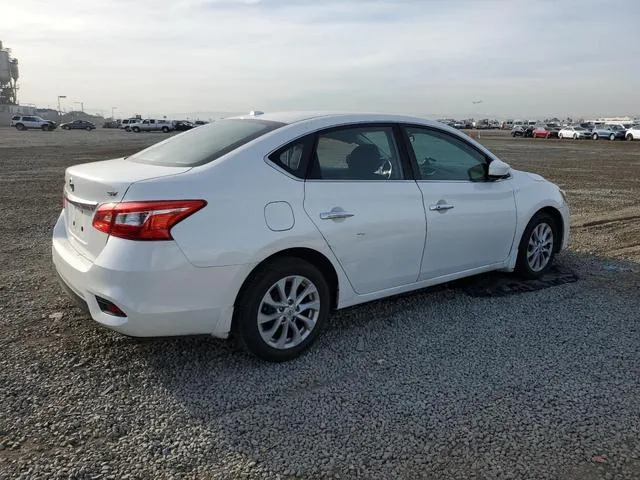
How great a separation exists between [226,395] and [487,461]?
153 cm

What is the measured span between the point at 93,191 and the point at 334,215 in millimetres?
1559

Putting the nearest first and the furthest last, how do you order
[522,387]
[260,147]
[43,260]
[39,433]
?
[39,433]
[522,387]
[260,147]
[43,260]

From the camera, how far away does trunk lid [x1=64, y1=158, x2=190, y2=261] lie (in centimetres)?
330

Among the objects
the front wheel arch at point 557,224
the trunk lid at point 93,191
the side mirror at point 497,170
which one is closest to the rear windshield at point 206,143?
the trunk lid at point 93,191

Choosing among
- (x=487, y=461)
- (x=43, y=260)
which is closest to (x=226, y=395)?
(x=487, y=461)

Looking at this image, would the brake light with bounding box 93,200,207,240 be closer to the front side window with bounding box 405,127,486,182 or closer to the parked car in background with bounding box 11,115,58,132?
the front side window with bounding box 405,127,486,182

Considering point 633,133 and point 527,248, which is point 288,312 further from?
point 633,133

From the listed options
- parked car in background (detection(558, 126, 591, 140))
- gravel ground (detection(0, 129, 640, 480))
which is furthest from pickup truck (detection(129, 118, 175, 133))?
gravel ground (detection(0, 129, 640, 480))

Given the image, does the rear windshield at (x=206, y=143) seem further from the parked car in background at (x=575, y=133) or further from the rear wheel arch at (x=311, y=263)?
the parked car in background at (x=575, y=133)

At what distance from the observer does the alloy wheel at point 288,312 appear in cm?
362

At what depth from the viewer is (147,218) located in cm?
314

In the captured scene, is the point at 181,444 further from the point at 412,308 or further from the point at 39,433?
the point at 412,308

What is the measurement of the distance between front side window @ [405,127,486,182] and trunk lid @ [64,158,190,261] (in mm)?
1947

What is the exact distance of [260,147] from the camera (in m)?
3.67
